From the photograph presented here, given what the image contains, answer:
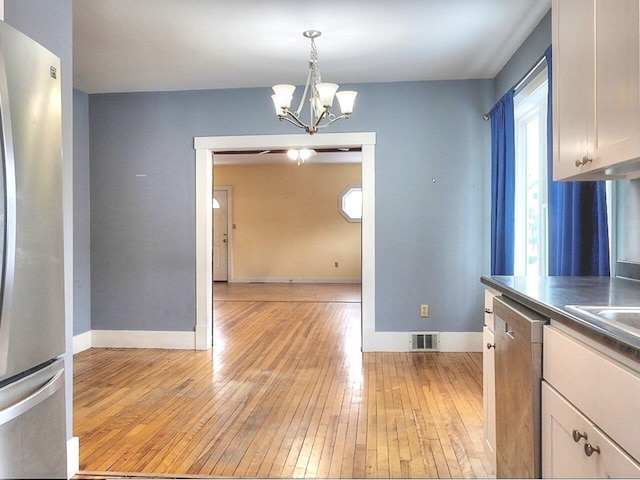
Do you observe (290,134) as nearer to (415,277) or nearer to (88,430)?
(415,277)

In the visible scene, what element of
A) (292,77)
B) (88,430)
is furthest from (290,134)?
(88,430)

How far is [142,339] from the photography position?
4.21 metres

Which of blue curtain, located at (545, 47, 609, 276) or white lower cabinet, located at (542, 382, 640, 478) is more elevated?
blue curtain, located at (545, 47, 609, 276)

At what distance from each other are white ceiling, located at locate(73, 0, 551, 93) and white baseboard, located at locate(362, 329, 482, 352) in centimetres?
235

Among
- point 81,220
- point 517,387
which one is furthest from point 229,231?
point 517,387

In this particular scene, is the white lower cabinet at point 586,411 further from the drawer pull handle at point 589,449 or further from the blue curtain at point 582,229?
the blue curtain at point 582,229

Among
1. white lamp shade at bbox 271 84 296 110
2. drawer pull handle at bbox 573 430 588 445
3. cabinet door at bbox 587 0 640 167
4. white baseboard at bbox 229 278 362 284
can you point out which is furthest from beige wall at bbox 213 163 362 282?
drawer pull handle at bbox 573 430 588 445

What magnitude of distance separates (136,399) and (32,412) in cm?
186

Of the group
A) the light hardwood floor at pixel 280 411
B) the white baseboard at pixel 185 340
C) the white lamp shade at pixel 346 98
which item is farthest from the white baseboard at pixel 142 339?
the white lamp shade at pixel 346 98

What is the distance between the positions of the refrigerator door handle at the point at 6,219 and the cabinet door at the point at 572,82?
1.88 m

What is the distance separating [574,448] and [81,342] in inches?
167

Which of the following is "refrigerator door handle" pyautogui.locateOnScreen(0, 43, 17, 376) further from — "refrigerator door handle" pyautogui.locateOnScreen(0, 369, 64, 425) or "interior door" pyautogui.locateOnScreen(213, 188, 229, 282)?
"interior door" pyautogui.locateOnScreen(213, 188, 229, 282)

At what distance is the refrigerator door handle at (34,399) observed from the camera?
3.55 feet

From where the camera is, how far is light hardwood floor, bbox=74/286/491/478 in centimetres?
205
